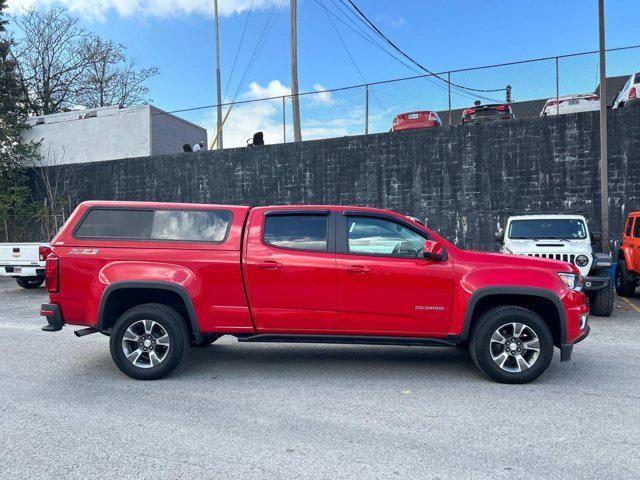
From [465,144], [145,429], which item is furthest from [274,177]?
[145,429]

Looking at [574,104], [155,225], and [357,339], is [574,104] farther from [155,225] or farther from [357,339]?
[155,225]

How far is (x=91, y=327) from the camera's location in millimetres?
5352

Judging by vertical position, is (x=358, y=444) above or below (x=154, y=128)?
below

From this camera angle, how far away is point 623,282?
1078 centimetres

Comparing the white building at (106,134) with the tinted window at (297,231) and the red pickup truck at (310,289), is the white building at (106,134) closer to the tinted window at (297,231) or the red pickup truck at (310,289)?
the red pickup truck at (310,289)

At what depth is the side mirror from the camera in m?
4.92

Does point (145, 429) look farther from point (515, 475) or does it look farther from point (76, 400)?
point (515, 475)

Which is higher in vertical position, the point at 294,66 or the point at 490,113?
the point at 294,66

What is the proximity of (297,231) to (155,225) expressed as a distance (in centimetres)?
156

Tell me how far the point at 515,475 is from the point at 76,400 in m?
3.80

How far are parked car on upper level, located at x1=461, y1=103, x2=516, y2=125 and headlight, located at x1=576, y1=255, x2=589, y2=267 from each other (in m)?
8.30

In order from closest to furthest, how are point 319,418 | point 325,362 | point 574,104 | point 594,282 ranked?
point 319,418 < point 325,362 < point 594,282 < point 574,104

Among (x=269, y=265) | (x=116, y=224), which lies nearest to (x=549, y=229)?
(x=269, y=265)

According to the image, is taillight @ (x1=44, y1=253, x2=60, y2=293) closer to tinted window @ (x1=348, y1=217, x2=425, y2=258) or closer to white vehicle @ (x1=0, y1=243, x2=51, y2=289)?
tinted window @ (x1=348, y1=217, x2=425, y2=258)
